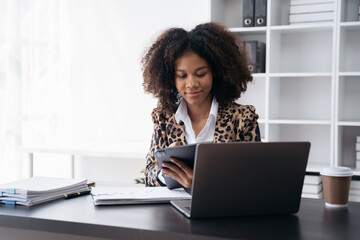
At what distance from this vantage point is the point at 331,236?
116cm

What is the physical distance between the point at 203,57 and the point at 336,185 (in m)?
0.80

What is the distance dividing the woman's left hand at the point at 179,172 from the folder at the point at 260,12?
185cm

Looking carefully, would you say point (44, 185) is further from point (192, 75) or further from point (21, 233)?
point (192, 75)

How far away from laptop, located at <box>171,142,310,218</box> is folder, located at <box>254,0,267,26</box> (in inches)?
75.7

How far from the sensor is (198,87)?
1.94 meters

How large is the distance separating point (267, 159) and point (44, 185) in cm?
78

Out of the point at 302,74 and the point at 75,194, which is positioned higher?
the point at 302,74

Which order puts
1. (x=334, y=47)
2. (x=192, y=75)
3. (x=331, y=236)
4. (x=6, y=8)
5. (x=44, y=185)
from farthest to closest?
1. (x=6, y=8)
2. (x=334, y=47)
3. (x=192, y=75)
4. (x=44, y=185)
5. (x=331, y=236)

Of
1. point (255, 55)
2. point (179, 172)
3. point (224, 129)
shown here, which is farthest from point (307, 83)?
point (179, 172)

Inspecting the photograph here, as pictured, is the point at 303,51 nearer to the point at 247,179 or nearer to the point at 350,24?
the point at 350,24

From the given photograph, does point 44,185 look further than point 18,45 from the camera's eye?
No

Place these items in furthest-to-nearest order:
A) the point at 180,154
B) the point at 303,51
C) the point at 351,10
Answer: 1. the point at 303,51
2. the point at 351,10
3. the point at 180,154

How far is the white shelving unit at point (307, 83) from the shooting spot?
3.02m

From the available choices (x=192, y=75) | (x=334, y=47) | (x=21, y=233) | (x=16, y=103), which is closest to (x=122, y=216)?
(x=21, y=233)
